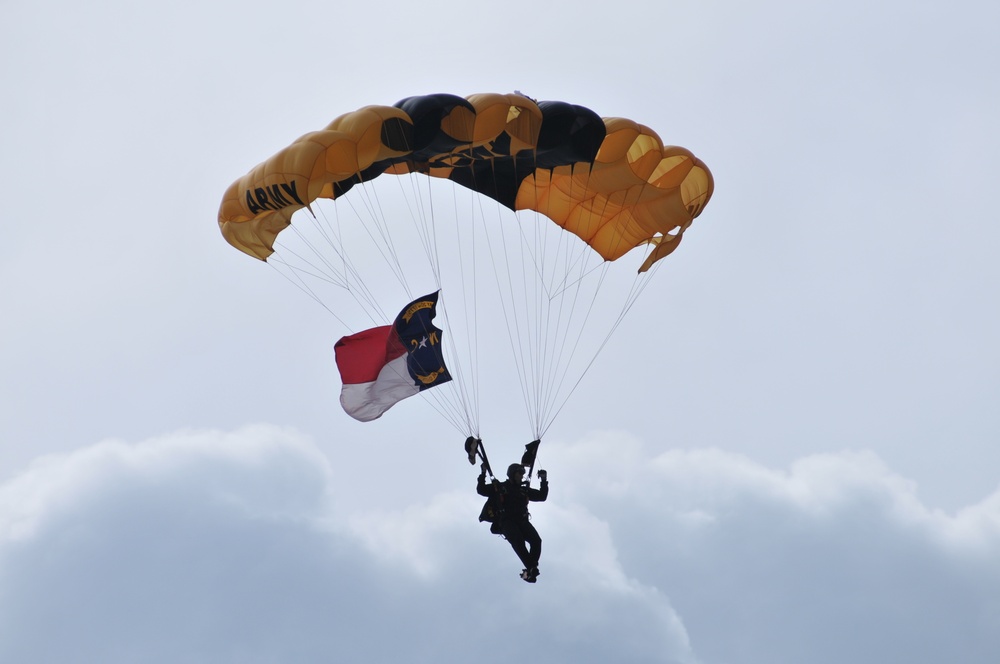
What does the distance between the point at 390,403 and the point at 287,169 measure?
438 cm

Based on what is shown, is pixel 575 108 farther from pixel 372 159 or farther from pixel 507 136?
pixel 372 159

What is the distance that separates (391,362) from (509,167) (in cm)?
418

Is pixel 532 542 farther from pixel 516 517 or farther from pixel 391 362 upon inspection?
pixel 391 362

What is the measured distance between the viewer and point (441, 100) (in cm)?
2070

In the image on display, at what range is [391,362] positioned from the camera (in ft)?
74.1

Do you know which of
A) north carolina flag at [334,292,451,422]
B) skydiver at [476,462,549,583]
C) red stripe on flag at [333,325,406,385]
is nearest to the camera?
skydiver at [476,462,549,583]

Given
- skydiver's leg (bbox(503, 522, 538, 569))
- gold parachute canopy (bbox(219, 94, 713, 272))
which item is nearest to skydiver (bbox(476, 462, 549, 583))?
skydiver's leg (bbox(503, 522, 538, 569))

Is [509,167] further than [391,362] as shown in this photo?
Yes

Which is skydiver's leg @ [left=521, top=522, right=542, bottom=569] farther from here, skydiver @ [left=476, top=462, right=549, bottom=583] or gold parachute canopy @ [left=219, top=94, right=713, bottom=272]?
gold parachute canopy @ [left=219, top=94, right=713, bottom=272]

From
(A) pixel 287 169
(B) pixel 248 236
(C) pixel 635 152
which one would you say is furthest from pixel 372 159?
(C) pixel 635 152

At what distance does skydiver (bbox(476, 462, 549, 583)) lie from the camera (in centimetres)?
2062

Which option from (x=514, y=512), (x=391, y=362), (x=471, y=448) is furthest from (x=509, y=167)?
(x=514, y=512)

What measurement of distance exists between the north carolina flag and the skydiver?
2406 mm

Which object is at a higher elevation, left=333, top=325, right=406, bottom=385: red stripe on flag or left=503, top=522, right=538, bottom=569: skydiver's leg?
left=333, top=325, right=406, bottom=385: red stripe on flag
